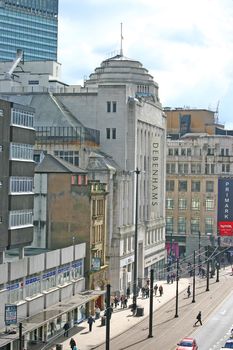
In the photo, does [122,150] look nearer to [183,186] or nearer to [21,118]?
[21,118]

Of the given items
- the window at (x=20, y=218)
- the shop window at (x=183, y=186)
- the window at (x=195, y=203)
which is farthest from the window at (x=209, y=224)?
the window at (x=20, y=218)

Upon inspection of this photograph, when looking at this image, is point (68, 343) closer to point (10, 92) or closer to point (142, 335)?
point (142, 335)

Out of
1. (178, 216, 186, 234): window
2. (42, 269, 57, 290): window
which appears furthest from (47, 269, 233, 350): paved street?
(178, 216, 186, 234): window

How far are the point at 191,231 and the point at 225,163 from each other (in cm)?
1442

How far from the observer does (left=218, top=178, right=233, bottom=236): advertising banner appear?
161 metres

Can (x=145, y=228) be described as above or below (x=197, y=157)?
below

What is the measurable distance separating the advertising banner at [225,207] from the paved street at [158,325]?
153ft

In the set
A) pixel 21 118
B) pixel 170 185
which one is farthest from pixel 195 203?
pixel 21 118

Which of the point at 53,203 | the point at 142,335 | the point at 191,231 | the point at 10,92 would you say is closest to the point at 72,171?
the point at 53,203

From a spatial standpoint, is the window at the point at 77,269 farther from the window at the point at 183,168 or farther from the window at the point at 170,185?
the window at the point at 183,168

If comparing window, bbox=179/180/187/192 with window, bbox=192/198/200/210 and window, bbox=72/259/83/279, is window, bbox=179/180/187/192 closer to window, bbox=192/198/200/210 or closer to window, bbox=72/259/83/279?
window, bbox=192/198/200/210

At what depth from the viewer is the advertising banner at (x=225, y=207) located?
16125 cm

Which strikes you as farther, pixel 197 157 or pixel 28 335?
pixel 197 157

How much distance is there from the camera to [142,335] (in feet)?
252
